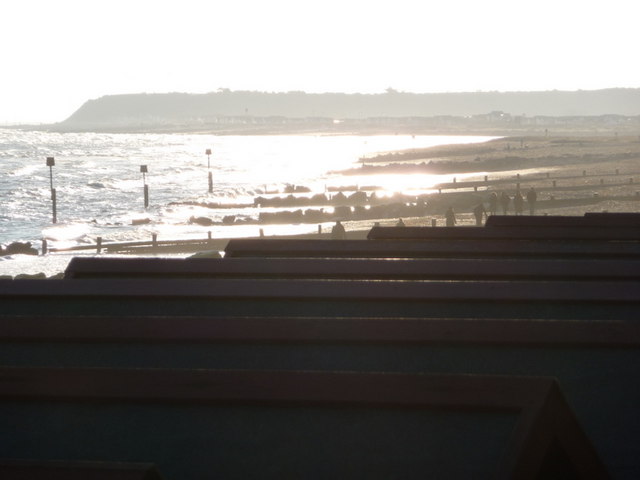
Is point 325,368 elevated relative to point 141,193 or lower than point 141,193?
elevated

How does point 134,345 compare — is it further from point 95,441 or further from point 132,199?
point 132,199

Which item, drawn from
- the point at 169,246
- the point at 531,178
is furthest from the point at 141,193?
the point at 169,246

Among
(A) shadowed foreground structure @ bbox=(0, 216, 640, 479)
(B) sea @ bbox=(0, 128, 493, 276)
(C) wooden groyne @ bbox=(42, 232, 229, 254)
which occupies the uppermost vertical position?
(A) shadowed foreground structure @ bbox=(0, 216, 640, 479)

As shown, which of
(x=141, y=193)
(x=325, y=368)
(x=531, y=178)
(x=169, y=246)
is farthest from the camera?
(x=141, y=193)

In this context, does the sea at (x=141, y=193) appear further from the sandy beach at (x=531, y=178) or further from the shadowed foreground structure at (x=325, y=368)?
the shadowed foreground structure at (x=325, y=368)

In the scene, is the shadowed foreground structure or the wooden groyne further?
the wooden groyne

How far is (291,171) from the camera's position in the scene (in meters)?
113

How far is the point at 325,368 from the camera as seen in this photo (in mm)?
5062

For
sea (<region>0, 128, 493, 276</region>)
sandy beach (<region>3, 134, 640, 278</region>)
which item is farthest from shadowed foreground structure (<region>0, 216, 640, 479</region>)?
sea (<region>0, 128, 493, 276</region>)

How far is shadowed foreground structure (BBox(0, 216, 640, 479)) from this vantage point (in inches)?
163

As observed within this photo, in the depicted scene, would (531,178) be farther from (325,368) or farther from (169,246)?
(325,368)

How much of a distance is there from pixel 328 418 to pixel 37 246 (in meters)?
43.2

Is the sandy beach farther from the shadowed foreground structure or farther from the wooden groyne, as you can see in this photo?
the shadowed foreground structure

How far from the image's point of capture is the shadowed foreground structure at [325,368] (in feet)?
13.6
